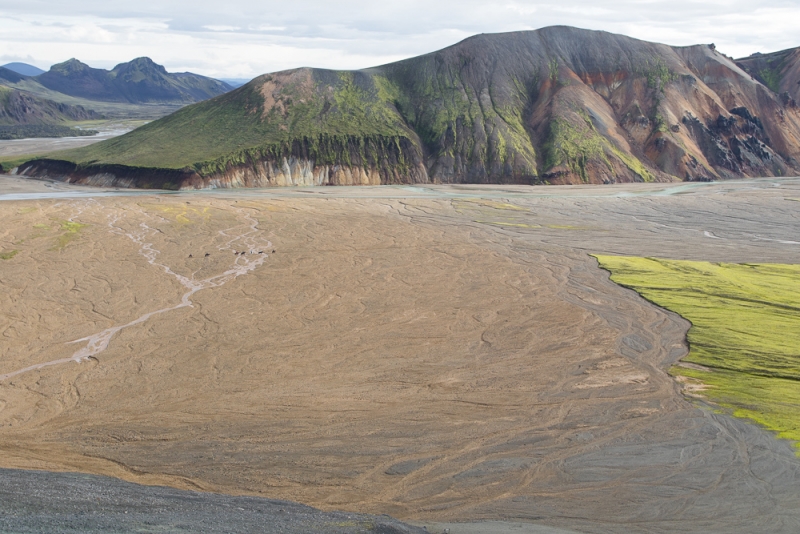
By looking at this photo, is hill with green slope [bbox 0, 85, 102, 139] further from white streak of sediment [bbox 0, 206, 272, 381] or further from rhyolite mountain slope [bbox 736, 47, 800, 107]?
rhyolite mountain slope [bbox 736, 47, 800, 107]

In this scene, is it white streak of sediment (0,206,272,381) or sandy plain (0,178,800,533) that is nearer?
sandy plain (0,178,800,533)

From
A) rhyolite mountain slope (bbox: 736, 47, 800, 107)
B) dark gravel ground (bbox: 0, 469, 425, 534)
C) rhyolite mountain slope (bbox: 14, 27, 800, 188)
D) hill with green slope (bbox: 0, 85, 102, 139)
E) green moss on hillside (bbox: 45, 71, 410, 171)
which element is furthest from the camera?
hill with green slope (bbox: 0, 85, 102, 139)

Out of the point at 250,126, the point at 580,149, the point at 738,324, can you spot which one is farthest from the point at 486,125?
the point at 738,324

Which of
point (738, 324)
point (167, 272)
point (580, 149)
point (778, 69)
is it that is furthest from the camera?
point (778, 69)

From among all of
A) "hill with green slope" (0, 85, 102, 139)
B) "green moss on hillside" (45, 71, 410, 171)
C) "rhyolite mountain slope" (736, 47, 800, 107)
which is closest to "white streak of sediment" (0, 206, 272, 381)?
"green moss on hillside" (45, 71, 410, 171)

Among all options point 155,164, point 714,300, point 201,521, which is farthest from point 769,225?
point 155,164

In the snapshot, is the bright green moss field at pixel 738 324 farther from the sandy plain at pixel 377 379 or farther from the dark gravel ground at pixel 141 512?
the dark gravel ground at pixel 141 512

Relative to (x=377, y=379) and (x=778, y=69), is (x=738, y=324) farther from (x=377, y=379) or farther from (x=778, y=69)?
(x=778, y=69)
